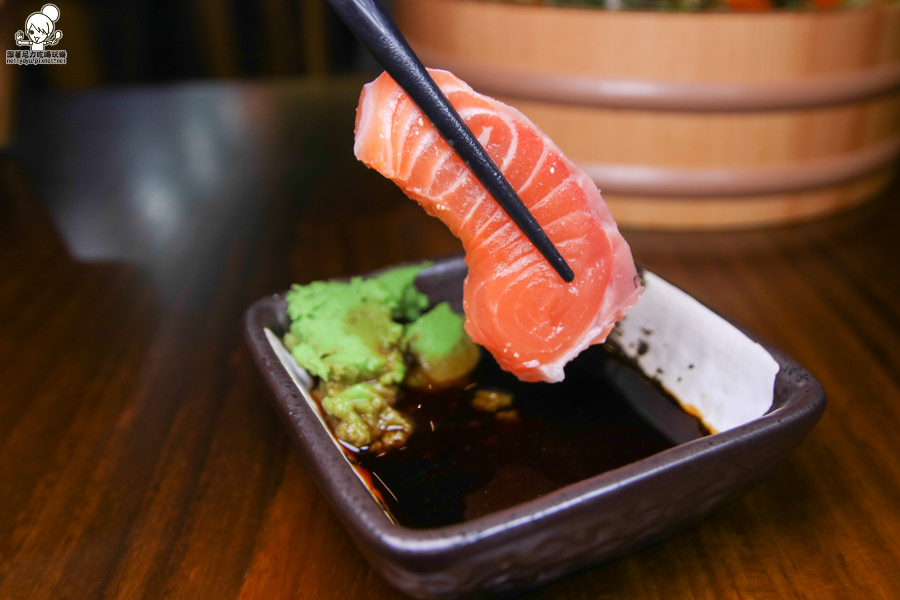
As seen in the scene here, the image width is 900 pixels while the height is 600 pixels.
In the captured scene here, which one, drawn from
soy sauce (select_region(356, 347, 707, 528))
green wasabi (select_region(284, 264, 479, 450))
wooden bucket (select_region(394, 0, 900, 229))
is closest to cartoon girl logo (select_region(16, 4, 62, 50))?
wooden bucket (select_region(394, 0, 900, 229))

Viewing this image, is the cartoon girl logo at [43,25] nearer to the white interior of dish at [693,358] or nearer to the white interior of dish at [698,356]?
the white interior of dish at [693,358]

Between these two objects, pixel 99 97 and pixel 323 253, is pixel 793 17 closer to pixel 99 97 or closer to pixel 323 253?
pixel 323 253

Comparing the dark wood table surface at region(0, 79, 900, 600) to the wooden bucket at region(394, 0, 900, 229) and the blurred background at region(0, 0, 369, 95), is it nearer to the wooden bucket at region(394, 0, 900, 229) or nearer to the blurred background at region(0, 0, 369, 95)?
the wooden bucket at region(394, 0, 900, 229)

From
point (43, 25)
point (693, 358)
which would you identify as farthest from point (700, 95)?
point (43, 25)

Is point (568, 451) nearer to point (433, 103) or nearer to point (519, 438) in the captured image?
point (519, 438)

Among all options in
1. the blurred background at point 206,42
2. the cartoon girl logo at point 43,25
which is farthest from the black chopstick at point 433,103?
the blurred background at point 206,42

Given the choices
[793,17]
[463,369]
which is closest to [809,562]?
[463,369]
